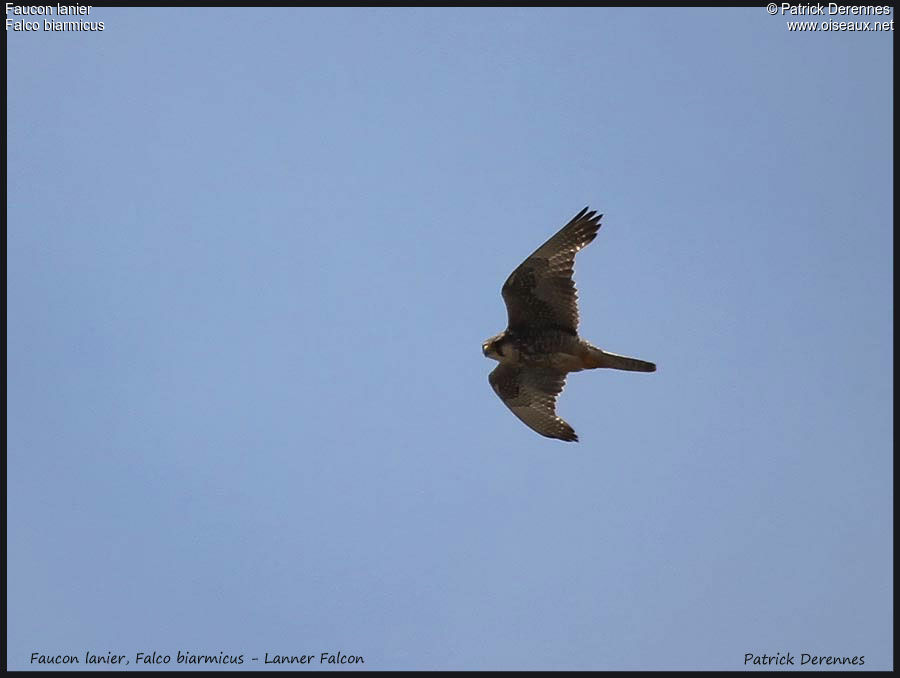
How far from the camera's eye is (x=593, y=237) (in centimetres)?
1045

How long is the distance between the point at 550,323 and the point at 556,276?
22.6 inches

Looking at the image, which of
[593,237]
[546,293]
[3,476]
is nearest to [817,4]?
[593,237]

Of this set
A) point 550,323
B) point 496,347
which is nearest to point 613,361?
point 550,323

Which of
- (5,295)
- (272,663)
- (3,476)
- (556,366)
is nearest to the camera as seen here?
(272,663)

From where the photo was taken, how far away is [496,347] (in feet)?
35.2

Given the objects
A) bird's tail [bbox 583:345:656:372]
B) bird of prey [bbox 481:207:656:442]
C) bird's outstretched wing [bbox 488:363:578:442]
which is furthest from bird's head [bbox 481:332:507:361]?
bird's tail [bbox 583:345:656:372]

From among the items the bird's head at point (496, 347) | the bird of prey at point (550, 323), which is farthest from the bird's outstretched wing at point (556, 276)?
the bird's head at point (496, 347)

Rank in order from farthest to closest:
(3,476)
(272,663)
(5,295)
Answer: (5,295)
(3,476)
(272,663)

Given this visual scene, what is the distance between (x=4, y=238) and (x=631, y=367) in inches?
330

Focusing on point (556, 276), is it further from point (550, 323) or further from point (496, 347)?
point (496, 347)

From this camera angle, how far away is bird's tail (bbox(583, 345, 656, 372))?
10.3m

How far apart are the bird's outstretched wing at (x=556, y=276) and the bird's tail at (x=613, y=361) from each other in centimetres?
34

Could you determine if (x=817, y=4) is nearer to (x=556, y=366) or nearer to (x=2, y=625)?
(x=556, y=366)

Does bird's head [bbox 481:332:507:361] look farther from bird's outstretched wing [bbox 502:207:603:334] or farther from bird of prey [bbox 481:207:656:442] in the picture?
bird's outstretched wing [bbox 502:207:603:334]
